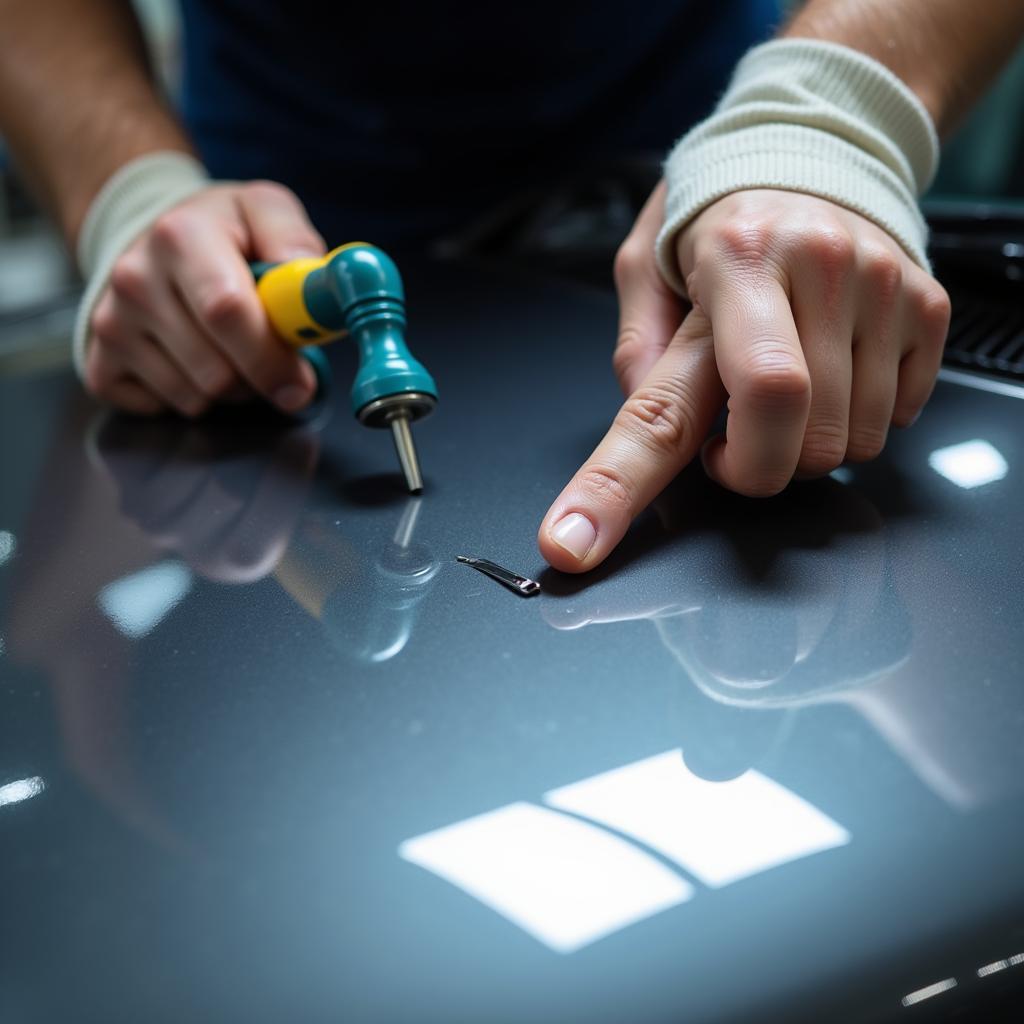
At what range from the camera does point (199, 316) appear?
2.31 ft

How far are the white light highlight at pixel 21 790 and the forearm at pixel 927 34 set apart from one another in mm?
627

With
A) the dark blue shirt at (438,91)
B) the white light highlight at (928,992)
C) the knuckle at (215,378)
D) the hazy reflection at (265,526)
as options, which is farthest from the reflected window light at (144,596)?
the dark blue shirt at (438,91)

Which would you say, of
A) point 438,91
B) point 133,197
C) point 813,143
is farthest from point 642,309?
point 438,91

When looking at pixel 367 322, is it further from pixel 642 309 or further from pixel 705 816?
pixel 705 816

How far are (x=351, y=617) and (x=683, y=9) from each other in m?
0.95

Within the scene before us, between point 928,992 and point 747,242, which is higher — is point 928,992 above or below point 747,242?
below

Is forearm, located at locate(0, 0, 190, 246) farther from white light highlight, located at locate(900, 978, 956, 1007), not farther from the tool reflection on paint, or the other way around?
white light highlight, located at locate(900, 978, 956, 1007)

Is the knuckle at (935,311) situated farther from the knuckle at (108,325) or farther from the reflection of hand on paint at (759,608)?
the knuckle at (108,325)

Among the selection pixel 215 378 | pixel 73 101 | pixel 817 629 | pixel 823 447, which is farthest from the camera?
pixel 73 101

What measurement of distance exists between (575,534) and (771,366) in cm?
12

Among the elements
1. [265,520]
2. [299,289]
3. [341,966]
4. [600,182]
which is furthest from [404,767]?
[600,182]

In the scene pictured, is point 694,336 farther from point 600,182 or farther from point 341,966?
point 600,182

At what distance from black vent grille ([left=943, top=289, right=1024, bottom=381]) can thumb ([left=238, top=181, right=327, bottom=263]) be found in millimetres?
470

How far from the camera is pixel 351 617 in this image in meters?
0.45
